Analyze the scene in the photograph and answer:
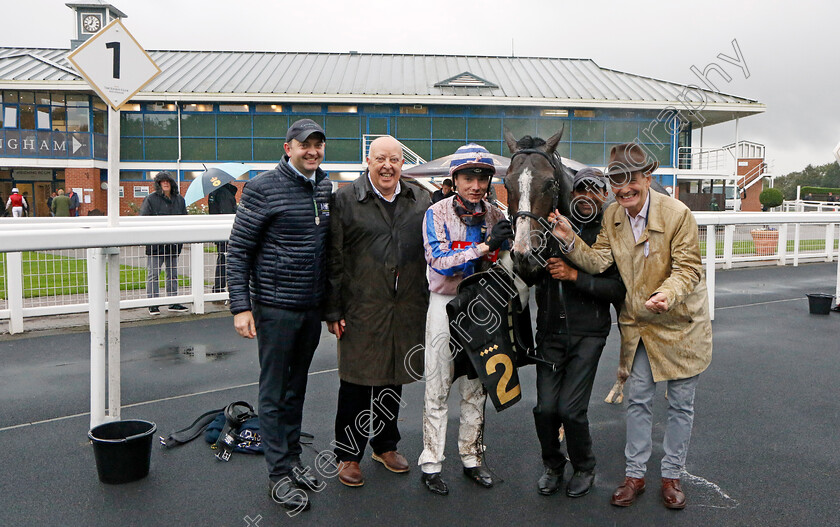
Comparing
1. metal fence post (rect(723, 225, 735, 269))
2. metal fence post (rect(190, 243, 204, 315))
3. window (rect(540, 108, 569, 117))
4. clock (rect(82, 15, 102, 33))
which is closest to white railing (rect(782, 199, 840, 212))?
window (rect(540, 108, 569, 117))

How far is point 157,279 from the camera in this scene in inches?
320

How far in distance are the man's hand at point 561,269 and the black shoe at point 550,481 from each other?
1.07 m

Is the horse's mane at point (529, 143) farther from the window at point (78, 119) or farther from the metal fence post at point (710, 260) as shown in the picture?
the window at point (78, 119)

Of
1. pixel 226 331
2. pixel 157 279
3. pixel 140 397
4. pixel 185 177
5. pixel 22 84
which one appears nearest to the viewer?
pixel 140 397

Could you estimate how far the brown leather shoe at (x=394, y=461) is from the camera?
3.69 meters

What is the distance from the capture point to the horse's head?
3.04 meters

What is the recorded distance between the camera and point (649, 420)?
3.38 meters

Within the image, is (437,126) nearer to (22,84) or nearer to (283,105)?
(283,105)

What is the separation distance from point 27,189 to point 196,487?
95.2ft

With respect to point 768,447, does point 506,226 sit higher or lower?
higher

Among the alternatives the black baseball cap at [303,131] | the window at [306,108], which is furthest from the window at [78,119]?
the black baseball cap at [303,131]

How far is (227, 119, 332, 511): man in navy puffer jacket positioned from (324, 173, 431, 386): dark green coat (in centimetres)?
12

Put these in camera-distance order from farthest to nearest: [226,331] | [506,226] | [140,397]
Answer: [226,331] → [140,397] → [506,226]

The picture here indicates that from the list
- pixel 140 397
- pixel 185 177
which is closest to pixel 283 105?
pixel 185 177
